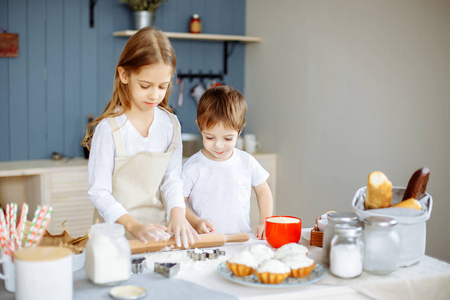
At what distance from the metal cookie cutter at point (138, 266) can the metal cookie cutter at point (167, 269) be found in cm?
3

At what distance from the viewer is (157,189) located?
1.71 metres

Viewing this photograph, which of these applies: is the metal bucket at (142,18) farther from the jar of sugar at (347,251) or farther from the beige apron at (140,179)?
the jar of sugar at (347,251)

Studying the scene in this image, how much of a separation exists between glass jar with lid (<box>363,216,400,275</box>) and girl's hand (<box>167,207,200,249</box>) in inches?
17.0

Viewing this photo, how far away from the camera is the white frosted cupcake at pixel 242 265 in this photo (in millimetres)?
1161

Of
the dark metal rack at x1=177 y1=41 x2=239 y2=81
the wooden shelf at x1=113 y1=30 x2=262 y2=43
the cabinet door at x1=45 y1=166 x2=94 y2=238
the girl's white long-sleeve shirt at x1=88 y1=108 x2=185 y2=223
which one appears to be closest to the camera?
the girl's white long-sleeve shirt at x1=88 y1=108 x2=185 y2=223

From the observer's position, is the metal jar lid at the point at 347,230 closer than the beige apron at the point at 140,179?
Yes

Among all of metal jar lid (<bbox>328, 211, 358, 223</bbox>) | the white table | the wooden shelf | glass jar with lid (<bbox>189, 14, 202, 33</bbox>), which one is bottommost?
the white table

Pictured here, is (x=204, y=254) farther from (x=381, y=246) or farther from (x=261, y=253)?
(x=381, y=246)

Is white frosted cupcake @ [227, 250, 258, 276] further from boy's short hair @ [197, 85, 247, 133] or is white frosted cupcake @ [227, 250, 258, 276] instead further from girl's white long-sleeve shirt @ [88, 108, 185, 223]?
boy's short hair @ [197, 85, 247, 133]

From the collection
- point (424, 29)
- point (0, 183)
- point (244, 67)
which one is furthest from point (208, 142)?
point (244, 67)

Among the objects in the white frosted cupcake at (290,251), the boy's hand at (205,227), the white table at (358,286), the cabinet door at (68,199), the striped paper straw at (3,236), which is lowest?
the cabinet door at (68,199)

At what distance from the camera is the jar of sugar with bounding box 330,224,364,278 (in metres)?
1.18

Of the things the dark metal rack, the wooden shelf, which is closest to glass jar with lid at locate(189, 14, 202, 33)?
the wooden shelf

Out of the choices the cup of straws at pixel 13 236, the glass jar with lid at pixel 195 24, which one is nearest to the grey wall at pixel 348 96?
the glass jar with lid at pixel 195 24
